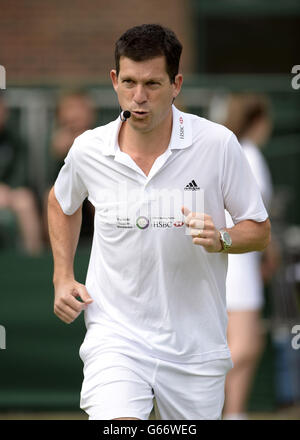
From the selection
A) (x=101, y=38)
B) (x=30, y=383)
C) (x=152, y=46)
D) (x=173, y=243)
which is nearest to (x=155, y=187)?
(x=173, y=243)

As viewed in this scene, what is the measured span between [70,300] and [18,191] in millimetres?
3602

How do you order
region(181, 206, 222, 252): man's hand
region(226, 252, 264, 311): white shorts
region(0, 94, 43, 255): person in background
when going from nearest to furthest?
region(181, 206, 222, 252): man's hand
region(226, 252, 264, 311): white shorts
region(0, 94, 43, 255): person in background

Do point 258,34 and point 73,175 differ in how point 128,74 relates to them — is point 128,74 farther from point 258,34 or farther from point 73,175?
point 258,34

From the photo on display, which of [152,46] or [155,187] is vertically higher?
[152,46]

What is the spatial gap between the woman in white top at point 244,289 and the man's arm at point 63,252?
2.37 meters

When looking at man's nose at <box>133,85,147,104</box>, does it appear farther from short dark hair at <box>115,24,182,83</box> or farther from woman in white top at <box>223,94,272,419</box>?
woman in white top at <box>223,94,272,419</box>

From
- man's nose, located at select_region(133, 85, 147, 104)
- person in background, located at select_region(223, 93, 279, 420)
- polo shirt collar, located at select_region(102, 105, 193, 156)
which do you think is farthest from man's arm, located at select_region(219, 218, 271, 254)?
person in background, located at select_region(223, 93, 279, 420)

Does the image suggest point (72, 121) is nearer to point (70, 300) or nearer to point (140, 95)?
point (70, 300)

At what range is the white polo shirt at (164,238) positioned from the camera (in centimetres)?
448

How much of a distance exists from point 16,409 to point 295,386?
2405 millimetres

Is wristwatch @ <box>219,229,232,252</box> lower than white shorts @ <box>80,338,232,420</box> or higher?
higher

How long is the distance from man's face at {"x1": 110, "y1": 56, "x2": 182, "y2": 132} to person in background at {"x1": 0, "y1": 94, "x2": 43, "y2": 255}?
3.66 metres

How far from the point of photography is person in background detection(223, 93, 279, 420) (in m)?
7.11

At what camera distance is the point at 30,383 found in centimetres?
839
